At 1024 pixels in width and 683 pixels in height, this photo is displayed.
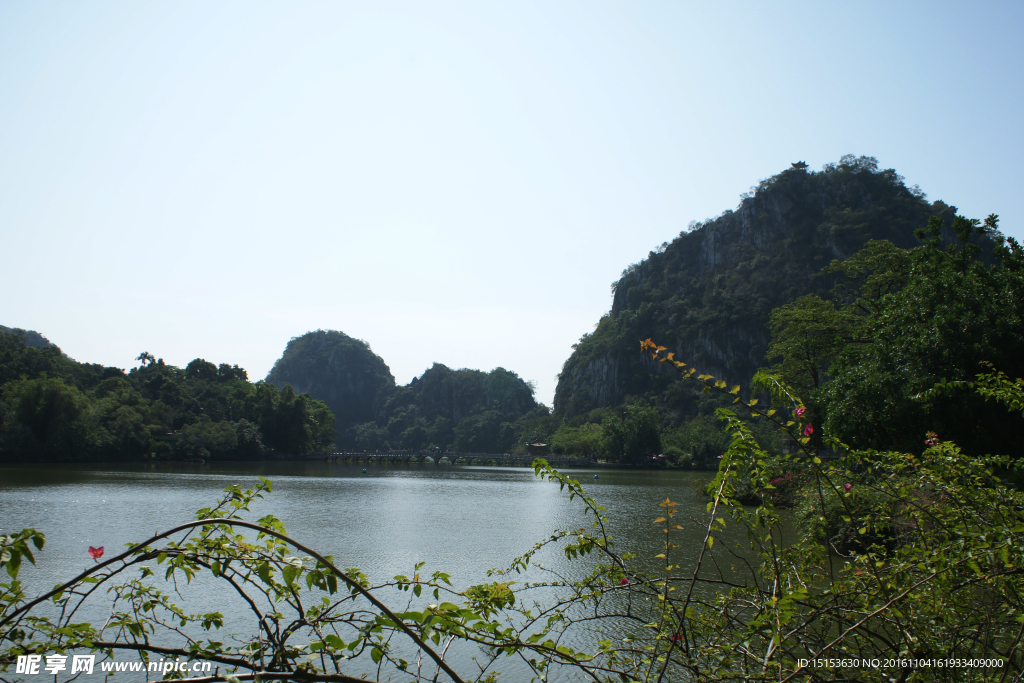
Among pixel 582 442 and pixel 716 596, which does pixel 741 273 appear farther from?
pixel 716 596

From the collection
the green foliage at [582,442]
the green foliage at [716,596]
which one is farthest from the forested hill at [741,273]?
the green foliage at [716,596]

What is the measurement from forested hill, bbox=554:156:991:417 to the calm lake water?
72.8 meters

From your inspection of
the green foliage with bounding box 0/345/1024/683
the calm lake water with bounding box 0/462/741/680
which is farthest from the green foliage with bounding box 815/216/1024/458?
the green foliage with bounding box 0/345/1024/683

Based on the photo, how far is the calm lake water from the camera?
13.9 meters

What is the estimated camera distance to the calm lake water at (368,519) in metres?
13.9

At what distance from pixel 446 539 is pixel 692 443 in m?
53.2

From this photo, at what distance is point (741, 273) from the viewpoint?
111 metres

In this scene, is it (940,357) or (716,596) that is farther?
(940,357)

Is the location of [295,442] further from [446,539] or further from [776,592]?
[776,592]

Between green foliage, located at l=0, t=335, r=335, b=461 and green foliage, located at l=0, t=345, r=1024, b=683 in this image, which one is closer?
green foliage, located at l=0, t=345, r=1024, b=683

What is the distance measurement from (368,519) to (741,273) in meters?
102

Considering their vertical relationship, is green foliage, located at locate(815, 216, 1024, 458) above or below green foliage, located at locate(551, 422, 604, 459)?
above

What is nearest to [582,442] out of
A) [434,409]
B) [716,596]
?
[716,596]

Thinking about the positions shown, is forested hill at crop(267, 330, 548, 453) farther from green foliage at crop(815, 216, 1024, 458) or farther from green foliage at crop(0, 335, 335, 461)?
green foliage at crop(815, 216, 1024, 458)
